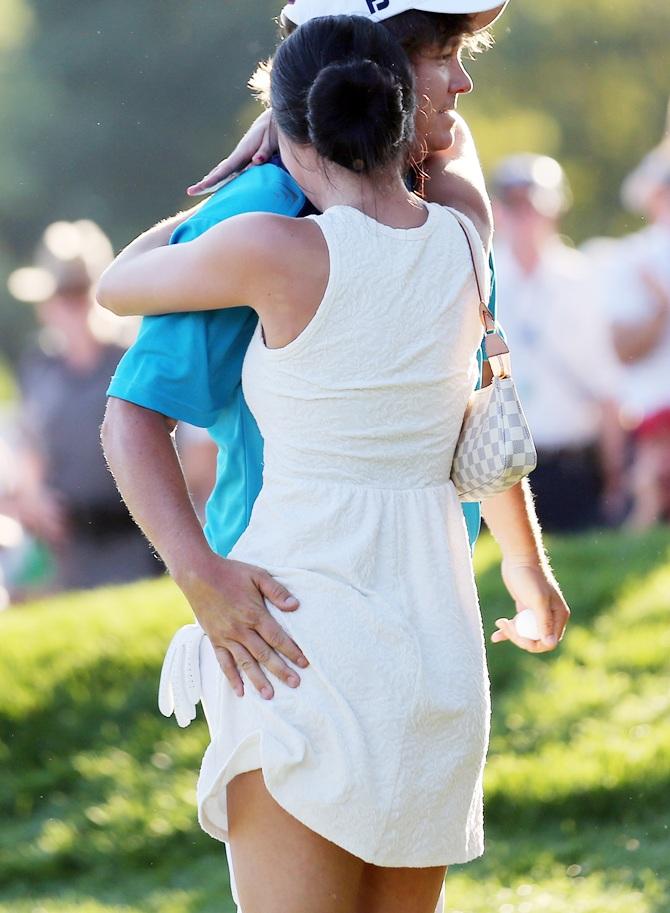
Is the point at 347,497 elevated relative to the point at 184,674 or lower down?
elevated

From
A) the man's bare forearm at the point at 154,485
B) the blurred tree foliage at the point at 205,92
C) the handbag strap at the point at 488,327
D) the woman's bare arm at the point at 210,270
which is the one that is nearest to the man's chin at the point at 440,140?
the handbag strap at the point at 488,327

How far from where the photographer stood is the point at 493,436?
2146 millimetres

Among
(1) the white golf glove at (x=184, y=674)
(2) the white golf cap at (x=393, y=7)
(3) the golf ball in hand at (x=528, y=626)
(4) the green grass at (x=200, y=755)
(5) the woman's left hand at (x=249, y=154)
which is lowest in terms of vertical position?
(4) the green grass at (x=200, y=755)

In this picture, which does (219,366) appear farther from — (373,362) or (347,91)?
(347,91)

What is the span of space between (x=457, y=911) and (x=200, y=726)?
1621 mm

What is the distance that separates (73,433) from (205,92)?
1132cm

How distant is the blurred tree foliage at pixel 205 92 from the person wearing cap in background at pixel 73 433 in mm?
9071

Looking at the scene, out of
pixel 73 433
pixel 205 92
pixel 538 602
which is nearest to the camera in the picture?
pixel 538 602

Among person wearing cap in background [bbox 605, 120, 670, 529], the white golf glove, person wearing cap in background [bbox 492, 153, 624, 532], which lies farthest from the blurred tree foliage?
the white golf glove

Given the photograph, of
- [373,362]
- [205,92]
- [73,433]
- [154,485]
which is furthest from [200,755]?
[205,92]

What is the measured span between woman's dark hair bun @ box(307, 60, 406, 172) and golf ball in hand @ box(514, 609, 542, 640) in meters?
0.80

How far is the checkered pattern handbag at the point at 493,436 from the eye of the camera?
2.15m

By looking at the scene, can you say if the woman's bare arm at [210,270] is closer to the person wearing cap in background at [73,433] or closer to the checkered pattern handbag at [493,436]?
the checkered pattern handbag at [493,436]

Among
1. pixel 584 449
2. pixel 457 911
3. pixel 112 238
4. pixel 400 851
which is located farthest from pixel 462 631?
pixel 112 238
